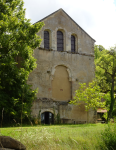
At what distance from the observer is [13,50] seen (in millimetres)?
16219

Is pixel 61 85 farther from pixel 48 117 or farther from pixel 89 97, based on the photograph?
pixel 48 117

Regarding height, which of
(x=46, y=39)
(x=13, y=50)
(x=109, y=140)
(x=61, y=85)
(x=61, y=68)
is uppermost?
(x=46, y=39)

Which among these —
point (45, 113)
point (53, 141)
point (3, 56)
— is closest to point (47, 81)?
point (45, 113)

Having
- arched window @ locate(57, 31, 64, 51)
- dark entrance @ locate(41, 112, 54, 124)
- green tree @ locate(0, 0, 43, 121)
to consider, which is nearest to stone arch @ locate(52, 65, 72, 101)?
dark entrance @ locate(41, 112, 54, 124)

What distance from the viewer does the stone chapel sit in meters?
22.0

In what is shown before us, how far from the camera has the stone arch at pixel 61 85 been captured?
75.4 ft

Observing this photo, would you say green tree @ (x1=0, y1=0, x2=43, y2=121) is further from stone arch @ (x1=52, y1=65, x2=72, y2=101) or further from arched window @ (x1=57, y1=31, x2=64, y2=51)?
arched window @ (x1=57, y1=31, x2=64, y2=51)

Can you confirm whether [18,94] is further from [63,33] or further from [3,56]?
[63,33]

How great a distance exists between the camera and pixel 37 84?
22.0 meters

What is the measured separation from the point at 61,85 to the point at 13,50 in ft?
28.6

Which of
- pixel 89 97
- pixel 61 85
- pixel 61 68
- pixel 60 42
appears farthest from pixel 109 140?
pixel 60 42

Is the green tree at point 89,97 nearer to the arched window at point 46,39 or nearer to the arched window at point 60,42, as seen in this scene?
the arched window at point 60,42

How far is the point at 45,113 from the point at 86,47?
9417 millimetres

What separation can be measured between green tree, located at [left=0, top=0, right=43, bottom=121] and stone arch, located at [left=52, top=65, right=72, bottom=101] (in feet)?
18.0
